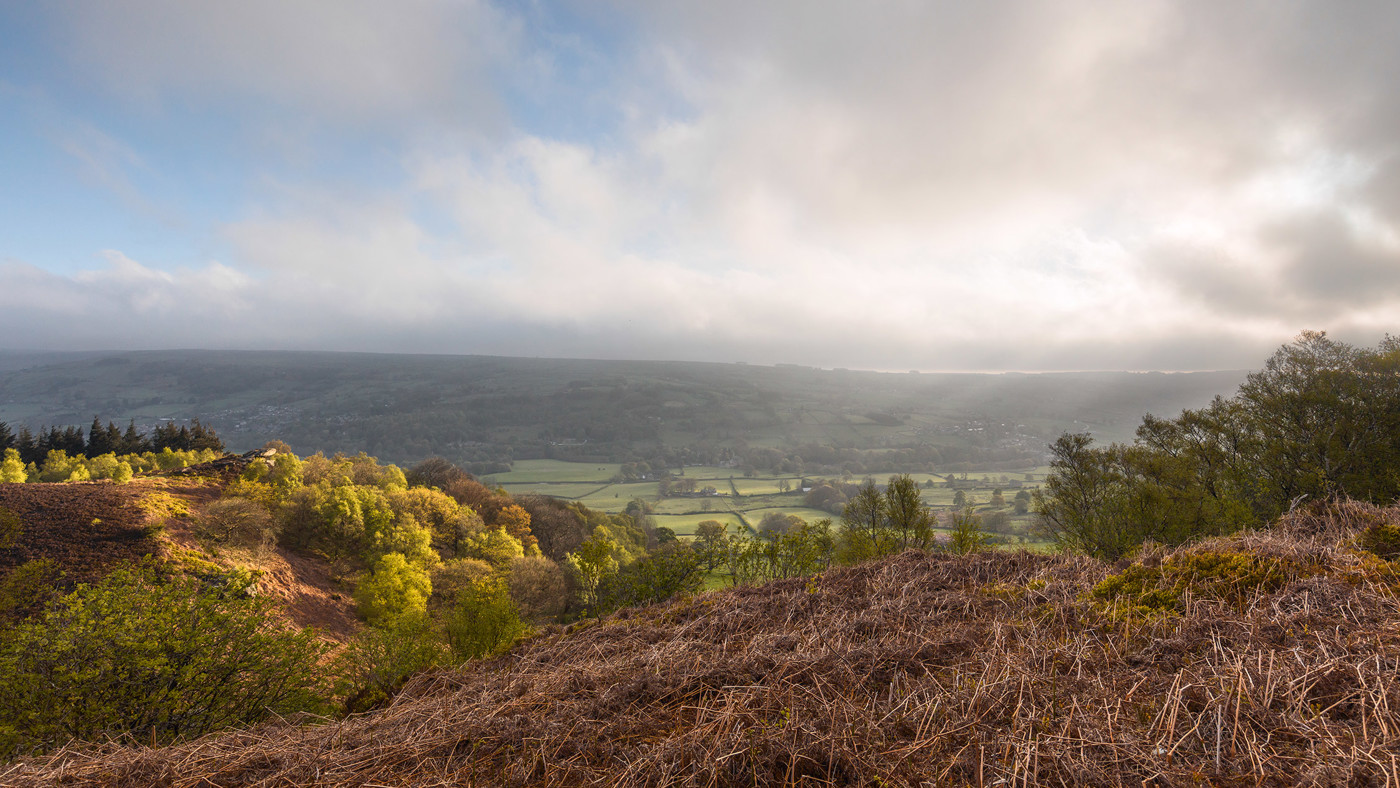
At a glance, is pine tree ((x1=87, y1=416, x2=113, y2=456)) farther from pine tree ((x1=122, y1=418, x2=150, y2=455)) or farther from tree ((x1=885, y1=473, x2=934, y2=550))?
tree ((x1=885, y1=473, x2=934, y2=550))

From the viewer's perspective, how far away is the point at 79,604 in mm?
12977

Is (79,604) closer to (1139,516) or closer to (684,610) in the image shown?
(684,610)

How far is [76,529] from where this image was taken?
2505 cm

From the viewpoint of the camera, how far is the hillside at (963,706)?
3.17m

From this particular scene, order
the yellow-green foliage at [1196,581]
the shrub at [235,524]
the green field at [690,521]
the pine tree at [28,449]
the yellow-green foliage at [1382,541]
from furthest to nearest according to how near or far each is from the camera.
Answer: the green field at [690,521] → the pine tree at [28,449] → the shrub at [235,524] → the yellow-green foliage at [1382,541] → the yellow-green foliage at [1196,581]

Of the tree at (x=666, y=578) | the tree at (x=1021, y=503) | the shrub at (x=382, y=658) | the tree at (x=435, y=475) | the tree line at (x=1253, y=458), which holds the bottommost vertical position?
the tree at (x=1021, y=503)

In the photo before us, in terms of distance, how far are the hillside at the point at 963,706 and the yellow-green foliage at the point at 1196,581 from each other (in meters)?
0.03

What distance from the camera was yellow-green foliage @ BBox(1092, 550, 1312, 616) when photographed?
5.80 meters

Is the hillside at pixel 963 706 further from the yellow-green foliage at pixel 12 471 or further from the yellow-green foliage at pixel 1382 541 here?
the yellow-green foliage at pixel 12 471

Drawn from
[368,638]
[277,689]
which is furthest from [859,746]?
[368,638]

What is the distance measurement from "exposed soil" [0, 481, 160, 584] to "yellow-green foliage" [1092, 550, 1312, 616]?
37.2 metres

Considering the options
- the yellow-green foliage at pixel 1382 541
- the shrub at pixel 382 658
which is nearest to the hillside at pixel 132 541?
the shrub at pixel 382 658

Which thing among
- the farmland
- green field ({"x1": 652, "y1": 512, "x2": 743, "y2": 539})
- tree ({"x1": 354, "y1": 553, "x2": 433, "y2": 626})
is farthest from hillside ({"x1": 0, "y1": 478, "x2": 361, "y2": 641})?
the farmland

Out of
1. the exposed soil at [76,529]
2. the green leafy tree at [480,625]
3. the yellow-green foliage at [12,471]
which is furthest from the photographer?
the yellow-green foliage at [12,471]
